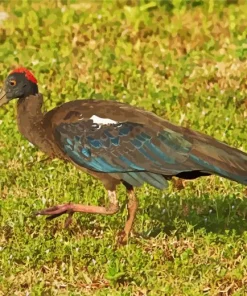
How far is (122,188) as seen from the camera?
932 cm

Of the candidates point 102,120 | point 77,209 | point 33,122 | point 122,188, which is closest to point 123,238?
point 77,209

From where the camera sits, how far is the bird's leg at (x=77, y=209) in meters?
7.94

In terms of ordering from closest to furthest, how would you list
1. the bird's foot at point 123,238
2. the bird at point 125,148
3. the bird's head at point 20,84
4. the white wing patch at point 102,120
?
the bird at point 125,148, the white wing patch at point 102,120, the bird's foot at point 123,238, the bird's head at point 20,84

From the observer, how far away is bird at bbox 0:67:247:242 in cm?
767

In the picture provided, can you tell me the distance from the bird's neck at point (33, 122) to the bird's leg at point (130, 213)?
30.8 inches

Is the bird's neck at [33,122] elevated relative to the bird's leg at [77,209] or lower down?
elevated

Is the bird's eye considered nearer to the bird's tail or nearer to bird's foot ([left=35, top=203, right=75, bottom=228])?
bird's foot ([left=35, top=203, right=75, bottom=228])

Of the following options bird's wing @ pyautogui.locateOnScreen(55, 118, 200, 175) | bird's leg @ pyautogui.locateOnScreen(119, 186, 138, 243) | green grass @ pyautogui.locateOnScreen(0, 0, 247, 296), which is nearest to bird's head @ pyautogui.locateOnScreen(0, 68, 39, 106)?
bird's wing @ pyautogui.locateOnScreen(55, 118, 200, 175)

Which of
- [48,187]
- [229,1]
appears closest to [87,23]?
[229,1]

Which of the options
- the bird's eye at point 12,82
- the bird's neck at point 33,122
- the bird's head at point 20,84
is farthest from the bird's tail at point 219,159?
the bird's eye at point 12,82

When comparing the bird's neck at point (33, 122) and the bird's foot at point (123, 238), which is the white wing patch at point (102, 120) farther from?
the bird's foot at point (123, 238)

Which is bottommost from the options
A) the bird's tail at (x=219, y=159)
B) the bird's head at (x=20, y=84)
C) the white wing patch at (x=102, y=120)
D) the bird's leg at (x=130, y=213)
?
the bird's leg at (x=130, y=213)

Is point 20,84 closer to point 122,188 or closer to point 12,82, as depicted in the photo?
point 12,82

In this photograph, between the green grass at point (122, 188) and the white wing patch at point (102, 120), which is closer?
the green grass at point (122, 188)
